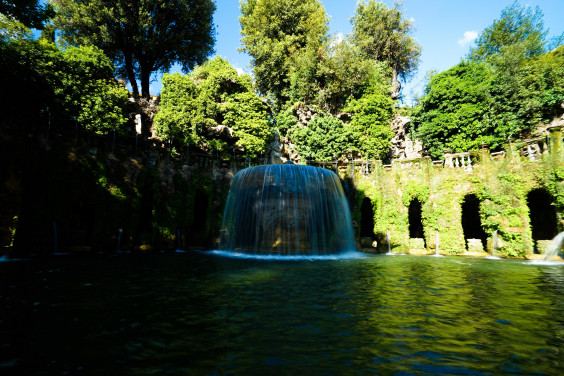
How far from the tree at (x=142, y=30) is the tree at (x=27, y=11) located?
14920 mm

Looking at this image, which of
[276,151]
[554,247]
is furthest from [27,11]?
[554,247]

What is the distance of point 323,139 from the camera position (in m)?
28.5

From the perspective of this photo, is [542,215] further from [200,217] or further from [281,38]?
[281,38]

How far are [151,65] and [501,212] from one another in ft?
124

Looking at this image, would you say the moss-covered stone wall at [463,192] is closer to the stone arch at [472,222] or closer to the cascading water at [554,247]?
the cascading water at [554,247]

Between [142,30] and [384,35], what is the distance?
103ft

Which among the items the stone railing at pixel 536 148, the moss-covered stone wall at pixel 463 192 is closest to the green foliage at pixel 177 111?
the moss-covered stone wall at pixel 463 192

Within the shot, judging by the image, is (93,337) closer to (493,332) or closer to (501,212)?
(493,332)

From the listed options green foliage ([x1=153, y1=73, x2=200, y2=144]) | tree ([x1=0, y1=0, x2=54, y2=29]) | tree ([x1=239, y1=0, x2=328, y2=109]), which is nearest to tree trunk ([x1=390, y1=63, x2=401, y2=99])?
tree ([x1=239, y1=0, x2=328, y2=109])

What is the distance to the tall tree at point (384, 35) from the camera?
121 feet

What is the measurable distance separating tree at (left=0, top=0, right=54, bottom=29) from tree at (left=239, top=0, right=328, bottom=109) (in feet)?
75.6

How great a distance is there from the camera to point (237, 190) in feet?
52.9

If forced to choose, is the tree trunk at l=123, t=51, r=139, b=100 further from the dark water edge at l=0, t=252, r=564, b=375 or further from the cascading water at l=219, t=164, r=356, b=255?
the dark water edge at l=0, t=252, r=564, b=375

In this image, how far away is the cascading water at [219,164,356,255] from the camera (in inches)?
554
